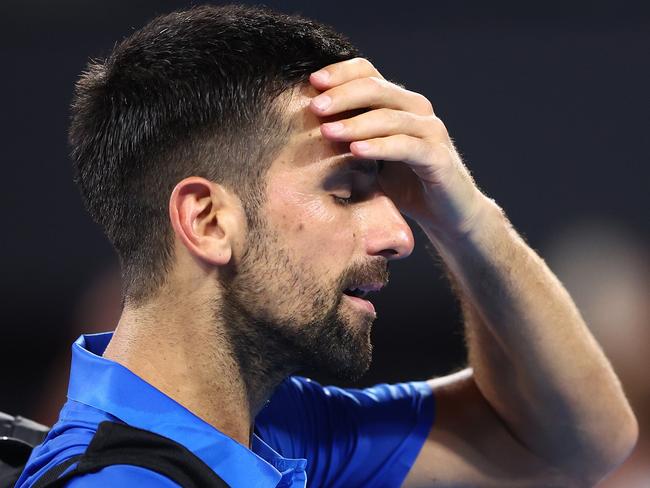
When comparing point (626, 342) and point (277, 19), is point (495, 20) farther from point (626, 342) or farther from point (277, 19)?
point (277, 19)

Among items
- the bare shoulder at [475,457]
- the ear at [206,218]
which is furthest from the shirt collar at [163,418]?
the bare shoulder at [475,457]

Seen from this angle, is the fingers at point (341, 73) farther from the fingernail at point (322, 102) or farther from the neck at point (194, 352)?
the neck at point (194, 352)

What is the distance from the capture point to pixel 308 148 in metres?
1.54

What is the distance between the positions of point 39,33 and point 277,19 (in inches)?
130

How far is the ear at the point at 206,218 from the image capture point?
1.52m

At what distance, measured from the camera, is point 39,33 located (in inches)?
181

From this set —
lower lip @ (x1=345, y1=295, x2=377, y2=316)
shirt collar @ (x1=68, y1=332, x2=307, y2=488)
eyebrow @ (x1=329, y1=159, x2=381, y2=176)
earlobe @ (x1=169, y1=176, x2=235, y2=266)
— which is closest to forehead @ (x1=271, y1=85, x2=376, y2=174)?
eyebrow @ (x1=329, y1=159, x2=381, y2=176)

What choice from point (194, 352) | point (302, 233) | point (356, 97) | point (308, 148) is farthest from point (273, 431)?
point (356, 97)

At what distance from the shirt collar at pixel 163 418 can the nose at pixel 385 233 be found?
15.1 inches

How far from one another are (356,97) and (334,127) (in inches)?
2.4

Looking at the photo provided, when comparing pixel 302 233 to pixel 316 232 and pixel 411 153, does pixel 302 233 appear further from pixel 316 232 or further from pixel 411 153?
pixel 411 153

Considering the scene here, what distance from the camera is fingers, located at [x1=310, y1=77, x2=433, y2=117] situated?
4.84 feet

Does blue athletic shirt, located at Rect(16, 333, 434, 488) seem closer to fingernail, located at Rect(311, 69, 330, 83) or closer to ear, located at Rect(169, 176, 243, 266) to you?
ear, located at Rect(169, 176, 243, 266)

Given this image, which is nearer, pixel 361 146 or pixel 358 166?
pixel 361 146
